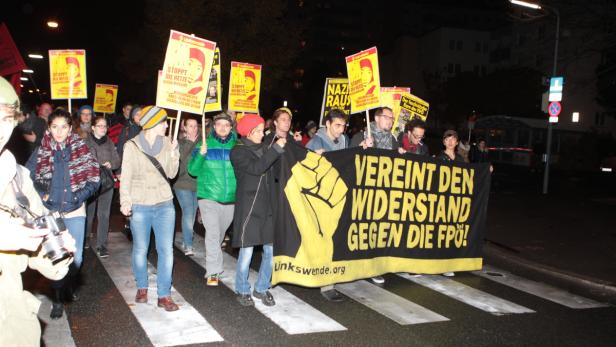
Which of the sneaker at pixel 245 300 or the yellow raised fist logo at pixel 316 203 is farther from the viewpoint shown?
the yellow raised fist logo at pixel 316 203

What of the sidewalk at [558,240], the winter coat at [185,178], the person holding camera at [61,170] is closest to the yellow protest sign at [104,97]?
the winter coat at [185,178]

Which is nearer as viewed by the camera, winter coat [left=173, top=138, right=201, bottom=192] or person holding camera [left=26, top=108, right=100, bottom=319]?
person holding camera [left=26, top=108, right=100, bottom=319]

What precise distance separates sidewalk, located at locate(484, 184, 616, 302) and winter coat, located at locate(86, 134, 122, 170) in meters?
5.92

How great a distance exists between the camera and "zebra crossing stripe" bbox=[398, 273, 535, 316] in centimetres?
589

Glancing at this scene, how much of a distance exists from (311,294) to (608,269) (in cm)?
460

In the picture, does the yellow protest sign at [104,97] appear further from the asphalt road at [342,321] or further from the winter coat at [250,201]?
the winter coat at [250,201]

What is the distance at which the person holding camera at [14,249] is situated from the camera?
1926 millimetres

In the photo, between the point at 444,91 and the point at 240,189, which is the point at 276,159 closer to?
the point at 240,189

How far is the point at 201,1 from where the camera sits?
1035 inches

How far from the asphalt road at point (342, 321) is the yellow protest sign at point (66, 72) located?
4705mm

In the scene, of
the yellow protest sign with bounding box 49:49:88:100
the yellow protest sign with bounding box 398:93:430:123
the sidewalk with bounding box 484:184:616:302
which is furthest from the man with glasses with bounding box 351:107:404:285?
the yellow protest sign with bounding box 49:49:88:100

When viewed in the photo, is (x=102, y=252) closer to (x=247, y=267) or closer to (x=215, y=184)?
(x=215, y=184)

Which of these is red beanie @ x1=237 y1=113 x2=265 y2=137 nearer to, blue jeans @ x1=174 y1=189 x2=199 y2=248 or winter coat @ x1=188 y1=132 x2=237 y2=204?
winter coat @ x1=188 y1=132 x2=237 y2=204

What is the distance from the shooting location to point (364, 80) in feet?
25.1
